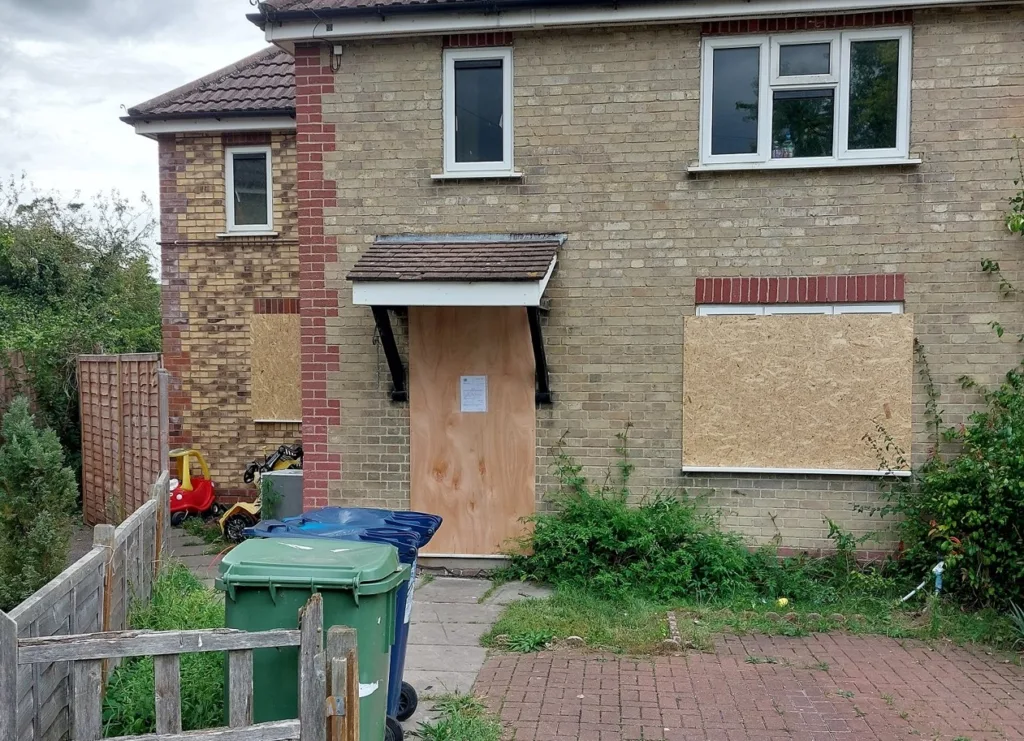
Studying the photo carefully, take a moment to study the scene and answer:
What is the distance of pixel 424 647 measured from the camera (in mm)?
6203

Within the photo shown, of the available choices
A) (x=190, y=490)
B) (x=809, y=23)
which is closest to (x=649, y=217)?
(x=809, y=23)

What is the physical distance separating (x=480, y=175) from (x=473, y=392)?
2101 millimetres

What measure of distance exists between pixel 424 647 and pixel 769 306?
4.33 metres

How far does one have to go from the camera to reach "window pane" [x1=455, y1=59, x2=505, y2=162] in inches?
318

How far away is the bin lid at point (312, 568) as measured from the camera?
3.93 metres

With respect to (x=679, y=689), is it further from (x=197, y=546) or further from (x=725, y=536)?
(x=197, y=546)

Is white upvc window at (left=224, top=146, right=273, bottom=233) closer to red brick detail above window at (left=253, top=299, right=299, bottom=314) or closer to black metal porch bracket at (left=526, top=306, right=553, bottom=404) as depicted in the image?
red brick detail above window at (left=253, top=299, right=299, bottom=314)

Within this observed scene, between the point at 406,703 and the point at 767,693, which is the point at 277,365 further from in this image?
the point at 767,693

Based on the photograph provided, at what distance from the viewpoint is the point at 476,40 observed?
313 inches

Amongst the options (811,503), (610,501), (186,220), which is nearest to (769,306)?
(811,503)

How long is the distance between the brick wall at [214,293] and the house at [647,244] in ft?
10.6

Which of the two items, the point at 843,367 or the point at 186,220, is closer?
the point at 843,367

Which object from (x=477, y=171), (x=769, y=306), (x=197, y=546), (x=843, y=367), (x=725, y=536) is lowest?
(x=197, y=546)

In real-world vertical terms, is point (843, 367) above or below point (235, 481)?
above
